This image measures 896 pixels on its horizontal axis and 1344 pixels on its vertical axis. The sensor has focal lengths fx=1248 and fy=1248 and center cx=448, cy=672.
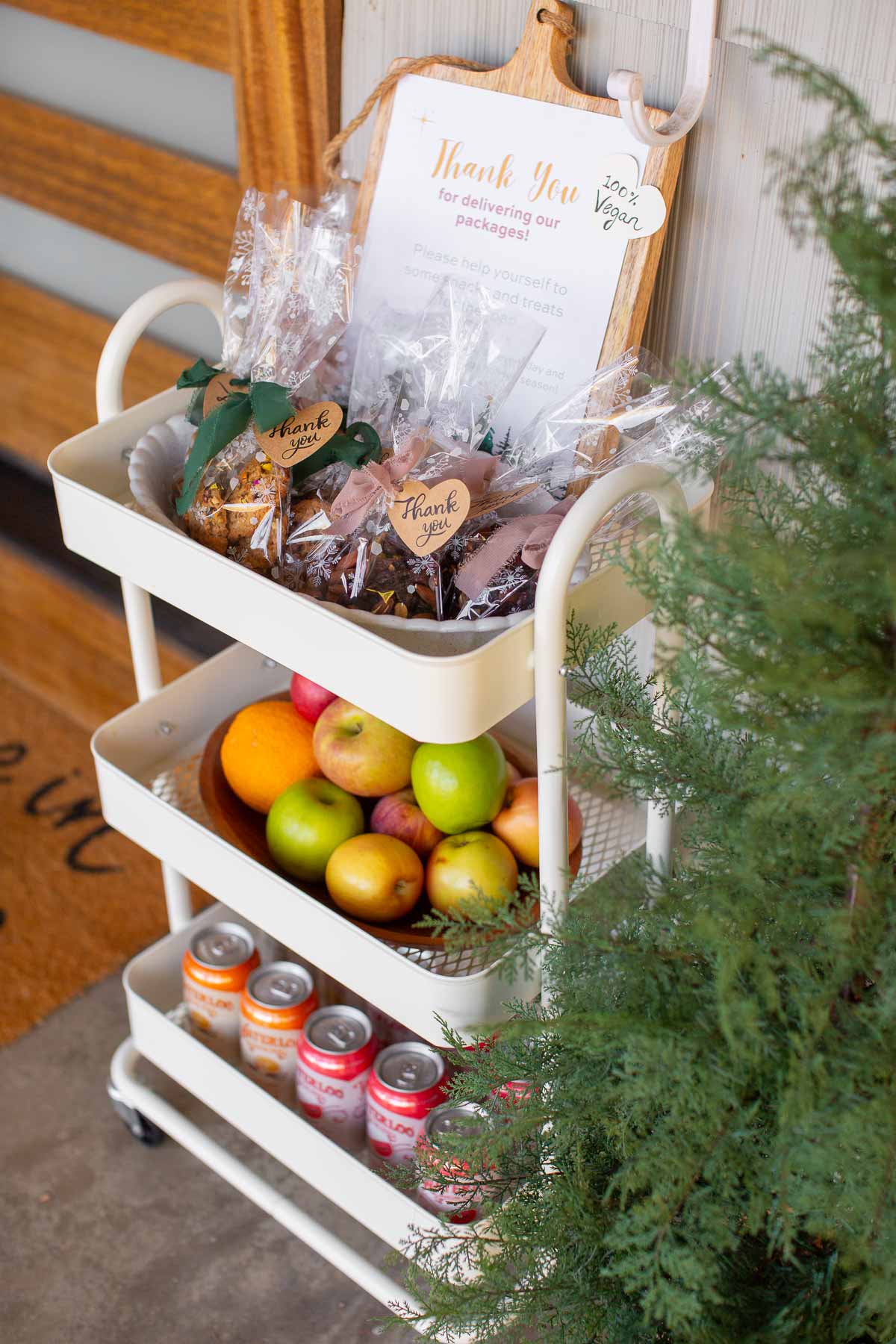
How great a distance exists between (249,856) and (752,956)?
602 mm

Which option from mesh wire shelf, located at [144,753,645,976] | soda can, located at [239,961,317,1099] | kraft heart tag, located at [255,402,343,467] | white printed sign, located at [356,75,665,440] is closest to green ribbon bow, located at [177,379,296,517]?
kraft heart tag, located at [255,402,343,467]

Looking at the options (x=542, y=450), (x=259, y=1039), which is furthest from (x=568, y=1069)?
(x=259, y=1039)

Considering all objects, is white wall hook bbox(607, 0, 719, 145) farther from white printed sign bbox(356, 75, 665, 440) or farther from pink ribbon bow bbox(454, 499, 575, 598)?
pink ribbon bow bbox(454, 499, 575, 598)

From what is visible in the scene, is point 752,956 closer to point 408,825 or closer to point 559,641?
point 559,641

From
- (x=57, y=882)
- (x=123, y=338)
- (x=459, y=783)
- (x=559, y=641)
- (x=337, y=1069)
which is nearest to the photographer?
(x=559, y=641)

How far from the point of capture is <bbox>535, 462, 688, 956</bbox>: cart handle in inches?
33.4

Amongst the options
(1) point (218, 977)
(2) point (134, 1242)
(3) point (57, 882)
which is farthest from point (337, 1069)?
(3) point (57, 882)

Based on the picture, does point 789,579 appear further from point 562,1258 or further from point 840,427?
point 562,1258

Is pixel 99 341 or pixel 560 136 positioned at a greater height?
pixel 560 136

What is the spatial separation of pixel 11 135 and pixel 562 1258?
191 centimetres

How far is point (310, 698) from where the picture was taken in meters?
1.26

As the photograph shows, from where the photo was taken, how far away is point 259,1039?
54.2 inches

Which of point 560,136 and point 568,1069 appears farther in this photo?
point 560,136

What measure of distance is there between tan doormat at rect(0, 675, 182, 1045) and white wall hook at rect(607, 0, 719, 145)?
4.43ft
